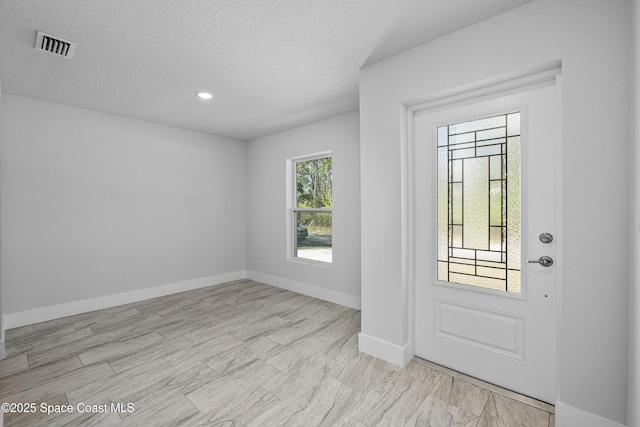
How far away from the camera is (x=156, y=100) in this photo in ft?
10.7

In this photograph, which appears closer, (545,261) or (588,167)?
(588,167)

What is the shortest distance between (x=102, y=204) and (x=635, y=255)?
15.8ft

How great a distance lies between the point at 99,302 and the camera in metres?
3.64

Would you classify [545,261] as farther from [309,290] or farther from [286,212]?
[286,212]

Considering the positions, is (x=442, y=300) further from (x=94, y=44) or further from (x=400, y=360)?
(x=94, y=44)

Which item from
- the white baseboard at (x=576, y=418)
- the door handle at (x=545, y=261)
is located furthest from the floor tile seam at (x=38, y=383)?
the door handle at (x=545, y=261)

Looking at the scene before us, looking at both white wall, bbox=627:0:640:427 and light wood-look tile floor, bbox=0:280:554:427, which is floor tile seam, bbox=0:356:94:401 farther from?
white wall, bbox=627:0:640:427

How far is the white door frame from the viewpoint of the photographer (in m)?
1.74

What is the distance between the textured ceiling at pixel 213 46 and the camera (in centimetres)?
180

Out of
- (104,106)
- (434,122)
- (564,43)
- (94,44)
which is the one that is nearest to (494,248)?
(434,122)

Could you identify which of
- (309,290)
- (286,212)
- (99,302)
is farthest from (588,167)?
(99,302)

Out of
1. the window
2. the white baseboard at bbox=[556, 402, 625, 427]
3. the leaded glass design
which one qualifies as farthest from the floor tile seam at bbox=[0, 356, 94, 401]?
the white baseboard at bbox=[556, 402, 625, 427]

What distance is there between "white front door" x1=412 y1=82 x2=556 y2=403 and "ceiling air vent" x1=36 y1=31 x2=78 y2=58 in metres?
2.67

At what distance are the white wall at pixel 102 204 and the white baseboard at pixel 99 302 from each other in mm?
50
